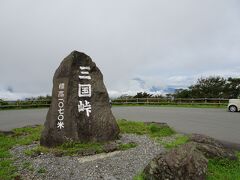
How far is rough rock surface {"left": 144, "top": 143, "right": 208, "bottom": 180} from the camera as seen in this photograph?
4.32m

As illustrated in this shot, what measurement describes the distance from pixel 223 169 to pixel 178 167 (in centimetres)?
120

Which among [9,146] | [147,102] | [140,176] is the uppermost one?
[147,102]

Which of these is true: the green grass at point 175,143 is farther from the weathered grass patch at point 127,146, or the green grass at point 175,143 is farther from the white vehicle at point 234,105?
the white vehicle at point 234,105

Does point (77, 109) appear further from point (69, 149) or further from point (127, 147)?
point (127, 147)

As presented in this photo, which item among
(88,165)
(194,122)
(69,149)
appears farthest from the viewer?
(194,122)

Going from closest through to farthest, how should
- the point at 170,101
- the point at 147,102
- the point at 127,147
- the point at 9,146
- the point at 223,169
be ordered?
the point at 223,169, the point at 127,147, the point at 9,146, the point at 170,101, the point at 147,102

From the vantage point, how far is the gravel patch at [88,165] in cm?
494

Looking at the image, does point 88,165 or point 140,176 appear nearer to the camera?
point 140,176

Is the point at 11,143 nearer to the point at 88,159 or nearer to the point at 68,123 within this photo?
the point at 68,123

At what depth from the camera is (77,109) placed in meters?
6.95

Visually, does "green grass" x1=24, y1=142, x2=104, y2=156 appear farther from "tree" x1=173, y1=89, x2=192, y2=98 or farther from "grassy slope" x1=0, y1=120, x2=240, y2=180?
"tree" x1=173, y1=89, x2=192, y2=98

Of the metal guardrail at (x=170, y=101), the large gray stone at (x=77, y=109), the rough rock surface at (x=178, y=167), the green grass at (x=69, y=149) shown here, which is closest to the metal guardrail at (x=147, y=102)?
the metal guardrail at (x=170, y=101)

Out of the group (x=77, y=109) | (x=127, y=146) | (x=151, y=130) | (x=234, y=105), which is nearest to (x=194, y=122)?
(x=151, y=130)

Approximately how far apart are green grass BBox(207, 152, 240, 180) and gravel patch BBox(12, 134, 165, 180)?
1.24 meters
